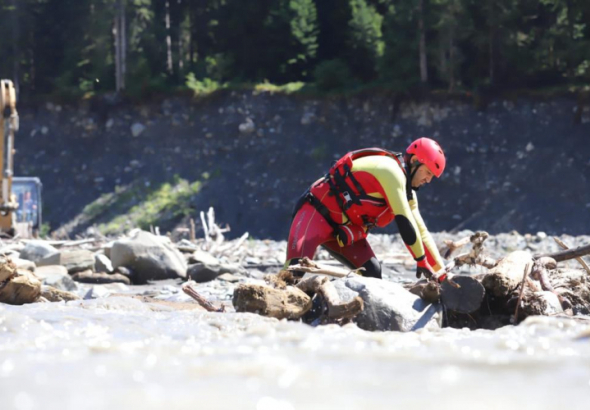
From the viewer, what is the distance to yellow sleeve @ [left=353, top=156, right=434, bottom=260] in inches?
261

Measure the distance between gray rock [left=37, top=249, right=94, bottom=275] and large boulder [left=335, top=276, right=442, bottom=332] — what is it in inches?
316

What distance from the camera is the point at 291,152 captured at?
30.1 meters

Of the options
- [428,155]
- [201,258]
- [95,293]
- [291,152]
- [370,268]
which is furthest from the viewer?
[291,152]

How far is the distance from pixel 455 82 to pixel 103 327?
25335 mm

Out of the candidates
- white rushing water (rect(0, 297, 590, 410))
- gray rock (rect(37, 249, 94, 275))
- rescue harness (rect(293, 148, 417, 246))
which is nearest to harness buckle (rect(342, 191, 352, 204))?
rescue harness (rect(293, 148, 417, 246))

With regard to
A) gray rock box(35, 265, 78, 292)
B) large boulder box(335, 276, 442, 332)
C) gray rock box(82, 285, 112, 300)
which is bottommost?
gray rock box(35, 265, 78, 292)

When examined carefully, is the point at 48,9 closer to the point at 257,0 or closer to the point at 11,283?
the point at 257,0

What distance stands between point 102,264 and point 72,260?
52 cm

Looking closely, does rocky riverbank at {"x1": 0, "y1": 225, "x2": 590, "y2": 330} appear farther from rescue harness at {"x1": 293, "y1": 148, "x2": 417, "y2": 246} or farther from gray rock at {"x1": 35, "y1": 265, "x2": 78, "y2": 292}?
rescue harness at {"x1": 293, "y1": 148, "x2": 417, "y2": 246}

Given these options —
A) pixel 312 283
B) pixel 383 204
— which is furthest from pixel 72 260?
pixel 312 283

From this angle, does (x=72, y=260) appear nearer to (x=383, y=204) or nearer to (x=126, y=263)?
(x=126, y=263)

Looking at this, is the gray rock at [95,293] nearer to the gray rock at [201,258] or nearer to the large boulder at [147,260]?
the large boulder at [147,260]

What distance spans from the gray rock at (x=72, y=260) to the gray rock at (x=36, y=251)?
116 millimetres

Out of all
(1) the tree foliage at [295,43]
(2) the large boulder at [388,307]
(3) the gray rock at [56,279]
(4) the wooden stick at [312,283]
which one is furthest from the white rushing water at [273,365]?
(1) the tree foliage at [295,43]
